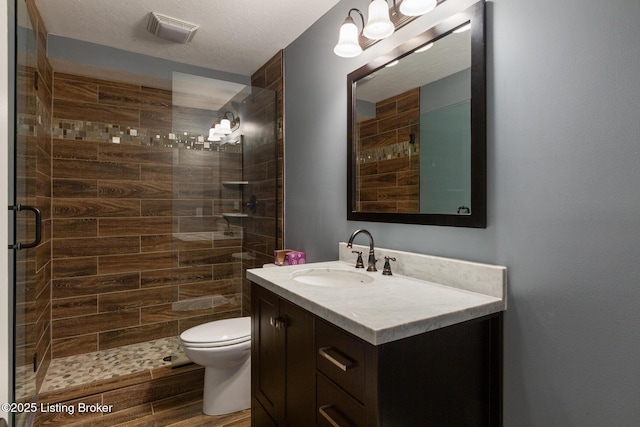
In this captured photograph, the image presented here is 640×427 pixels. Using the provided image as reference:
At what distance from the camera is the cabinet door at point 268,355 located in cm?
138

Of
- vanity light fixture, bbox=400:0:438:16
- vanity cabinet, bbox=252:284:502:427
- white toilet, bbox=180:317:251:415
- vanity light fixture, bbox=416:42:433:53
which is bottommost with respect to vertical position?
white toilet, bbox=180:317:251:415

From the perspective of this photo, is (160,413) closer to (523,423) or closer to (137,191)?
(137,191)

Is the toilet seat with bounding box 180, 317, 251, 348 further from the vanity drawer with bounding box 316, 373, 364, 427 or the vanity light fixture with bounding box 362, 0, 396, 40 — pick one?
the vanity light fixture with bounding box 362, 0, 396, 40

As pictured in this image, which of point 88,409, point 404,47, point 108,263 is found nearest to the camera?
point 404,47

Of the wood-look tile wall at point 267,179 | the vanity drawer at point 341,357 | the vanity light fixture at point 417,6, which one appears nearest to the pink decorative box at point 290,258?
the wood-look tile wall at point 267,179

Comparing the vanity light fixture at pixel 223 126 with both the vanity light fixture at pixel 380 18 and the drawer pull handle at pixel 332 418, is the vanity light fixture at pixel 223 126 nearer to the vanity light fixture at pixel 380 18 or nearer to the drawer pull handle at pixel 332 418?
the vanity light fixture at pixel 380 18

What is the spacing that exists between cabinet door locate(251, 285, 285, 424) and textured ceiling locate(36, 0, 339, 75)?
5.64ft

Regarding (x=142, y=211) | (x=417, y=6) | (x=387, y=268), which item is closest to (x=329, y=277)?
(x=387, y=268)

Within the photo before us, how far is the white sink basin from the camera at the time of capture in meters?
1.64

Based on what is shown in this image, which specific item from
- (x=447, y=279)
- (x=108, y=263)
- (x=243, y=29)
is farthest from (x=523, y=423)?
(x=108, y=263)

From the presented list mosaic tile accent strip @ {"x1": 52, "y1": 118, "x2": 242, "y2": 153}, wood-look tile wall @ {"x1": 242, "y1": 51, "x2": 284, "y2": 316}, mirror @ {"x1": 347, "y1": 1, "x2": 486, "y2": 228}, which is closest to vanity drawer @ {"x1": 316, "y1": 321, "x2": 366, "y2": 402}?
mirror @ {"x1": 347, "y1": 1, "x2": 486, "y2": 228}

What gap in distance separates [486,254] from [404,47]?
0.99 m

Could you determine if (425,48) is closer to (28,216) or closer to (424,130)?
(424,130)

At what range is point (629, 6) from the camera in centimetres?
88
